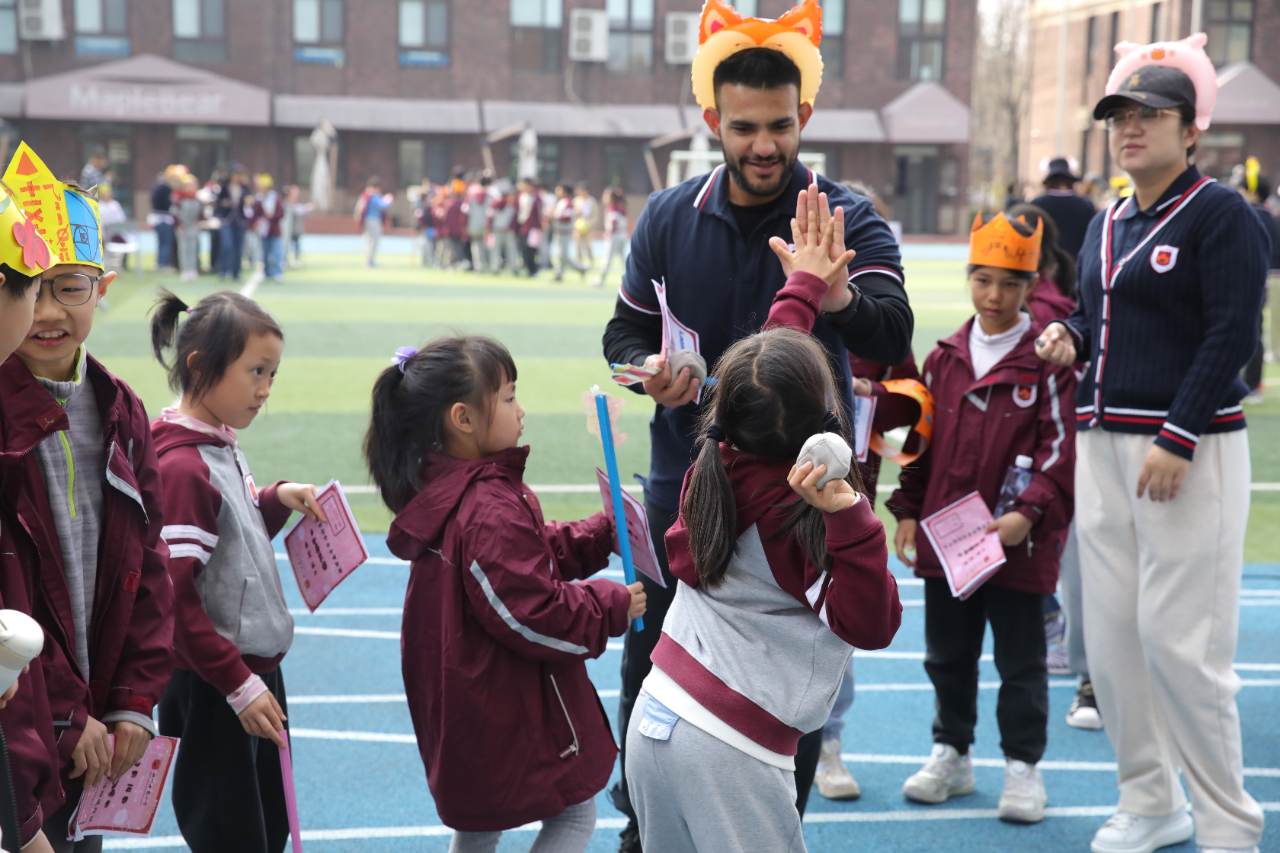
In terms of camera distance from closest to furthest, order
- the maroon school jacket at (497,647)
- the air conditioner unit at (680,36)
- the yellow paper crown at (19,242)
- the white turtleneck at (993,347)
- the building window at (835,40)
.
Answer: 1. the yellow paper crown at (19,242)
2. the maroon school jacket at (497,647)
3. the white turtleneck at (993,347)
4. the air conditioner unit at (680,36)
5. the building window at (835,40)

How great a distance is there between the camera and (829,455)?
6.41 ft

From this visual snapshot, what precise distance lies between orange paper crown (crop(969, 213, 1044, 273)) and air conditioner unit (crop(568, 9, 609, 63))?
4044cm

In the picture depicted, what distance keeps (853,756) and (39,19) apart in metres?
43.4

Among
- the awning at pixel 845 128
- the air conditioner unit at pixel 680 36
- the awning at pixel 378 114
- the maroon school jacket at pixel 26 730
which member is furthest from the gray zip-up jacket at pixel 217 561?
the awning at pixel 845 128

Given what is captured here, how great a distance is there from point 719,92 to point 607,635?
140 centimetres

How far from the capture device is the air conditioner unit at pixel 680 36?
42.7m

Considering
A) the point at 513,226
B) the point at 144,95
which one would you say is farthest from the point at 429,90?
the point at 513,226

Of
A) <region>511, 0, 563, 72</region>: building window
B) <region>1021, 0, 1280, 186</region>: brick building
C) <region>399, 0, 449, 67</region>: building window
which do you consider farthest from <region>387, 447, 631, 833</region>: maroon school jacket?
<region>511, 0, 563, 72</region>: building window

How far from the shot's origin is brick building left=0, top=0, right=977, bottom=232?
40.1 m

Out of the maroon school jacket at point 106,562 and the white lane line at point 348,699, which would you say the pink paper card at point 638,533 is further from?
the white lane line at point 348,699

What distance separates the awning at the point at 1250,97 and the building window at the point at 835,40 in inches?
526

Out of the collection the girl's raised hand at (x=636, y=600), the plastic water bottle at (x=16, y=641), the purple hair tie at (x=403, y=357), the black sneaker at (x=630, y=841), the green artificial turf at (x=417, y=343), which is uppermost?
the purple hair tie at (x=403, y=357)

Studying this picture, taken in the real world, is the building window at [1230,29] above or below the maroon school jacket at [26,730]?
above

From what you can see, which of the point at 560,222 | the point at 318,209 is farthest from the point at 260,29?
the point at 560,222
